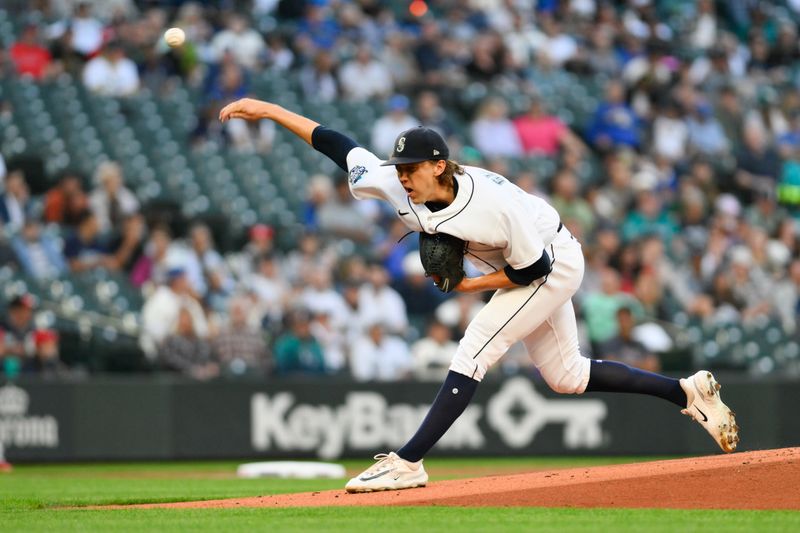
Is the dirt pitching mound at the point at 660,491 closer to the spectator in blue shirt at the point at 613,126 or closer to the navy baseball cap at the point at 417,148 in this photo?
the navy baseball cap at the point at 417,148

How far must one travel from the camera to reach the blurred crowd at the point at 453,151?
12.8 metres

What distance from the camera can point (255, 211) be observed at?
14.5m

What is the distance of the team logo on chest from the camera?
6.61 metres

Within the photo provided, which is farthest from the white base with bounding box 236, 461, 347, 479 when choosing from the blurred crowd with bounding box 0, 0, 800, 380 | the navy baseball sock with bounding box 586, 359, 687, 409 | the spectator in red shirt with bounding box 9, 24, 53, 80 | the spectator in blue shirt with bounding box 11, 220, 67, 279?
the spectator in red shirt with bounding box 9, 24, 53, 80

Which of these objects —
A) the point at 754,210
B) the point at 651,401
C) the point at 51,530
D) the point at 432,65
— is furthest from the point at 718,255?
the point at 51,530

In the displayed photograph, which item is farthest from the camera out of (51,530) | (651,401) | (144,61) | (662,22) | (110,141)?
(662,22)

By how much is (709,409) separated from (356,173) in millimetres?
2134

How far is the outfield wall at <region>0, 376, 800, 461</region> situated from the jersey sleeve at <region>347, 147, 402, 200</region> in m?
5.87

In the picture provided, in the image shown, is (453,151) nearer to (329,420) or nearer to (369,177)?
(329,420)

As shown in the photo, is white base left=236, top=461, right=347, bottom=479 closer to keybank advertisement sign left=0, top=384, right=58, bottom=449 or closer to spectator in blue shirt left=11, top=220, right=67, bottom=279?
keybank advertisement sign left=0, top=384, right=58, bottom=449

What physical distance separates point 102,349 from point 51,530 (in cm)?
662

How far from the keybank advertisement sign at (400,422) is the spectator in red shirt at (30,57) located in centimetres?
466

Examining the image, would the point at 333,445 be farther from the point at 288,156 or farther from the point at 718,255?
the point at 718,255

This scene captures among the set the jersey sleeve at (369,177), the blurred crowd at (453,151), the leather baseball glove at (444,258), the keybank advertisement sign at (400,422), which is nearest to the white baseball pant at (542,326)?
the leather baseball glove at (444,258)
